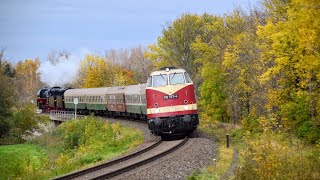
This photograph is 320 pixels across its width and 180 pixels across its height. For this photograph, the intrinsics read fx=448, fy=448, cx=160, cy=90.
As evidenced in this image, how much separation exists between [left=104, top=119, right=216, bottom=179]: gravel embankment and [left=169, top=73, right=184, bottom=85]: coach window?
322 cm

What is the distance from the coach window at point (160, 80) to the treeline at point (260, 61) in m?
5.88

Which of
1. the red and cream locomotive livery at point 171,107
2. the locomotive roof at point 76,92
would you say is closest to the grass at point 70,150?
the red and cream locomotive livery at point 171,107

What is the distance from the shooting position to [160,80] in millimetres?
22469

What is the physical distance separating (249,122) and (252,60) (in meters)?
8.01

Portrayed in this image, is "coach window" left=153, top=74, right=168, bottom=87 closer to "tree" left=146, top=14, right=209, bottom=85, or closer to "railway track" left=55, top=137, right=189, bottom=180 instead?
"railway track" left=55, top=137, right=189, bottom=180

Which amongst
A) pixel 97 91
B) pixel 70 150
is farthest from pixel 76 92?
pixel 70 150

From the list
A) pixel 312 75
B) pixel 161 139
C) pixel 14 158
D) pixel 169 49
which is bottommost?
pixel 14 158

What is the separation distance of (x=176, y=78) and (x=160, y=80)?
31.8 inches

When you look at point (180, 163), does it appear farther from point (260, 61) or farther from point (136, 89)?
point (136, 89)

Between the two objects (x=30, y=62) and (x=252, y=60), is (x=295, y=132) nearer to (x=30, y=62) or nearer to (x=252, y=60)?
(x=252, y=60)

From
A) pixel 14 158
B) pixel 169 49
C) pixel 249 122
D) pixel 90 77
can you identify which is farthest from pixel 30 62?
pixel 249 122

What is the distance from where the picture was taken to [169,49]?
2227 inches

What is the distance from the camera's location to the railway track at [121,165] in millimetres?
14414

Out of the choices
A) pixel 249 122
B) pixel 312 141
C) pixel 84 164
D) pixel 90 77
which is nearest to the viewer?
pixel 84 164
